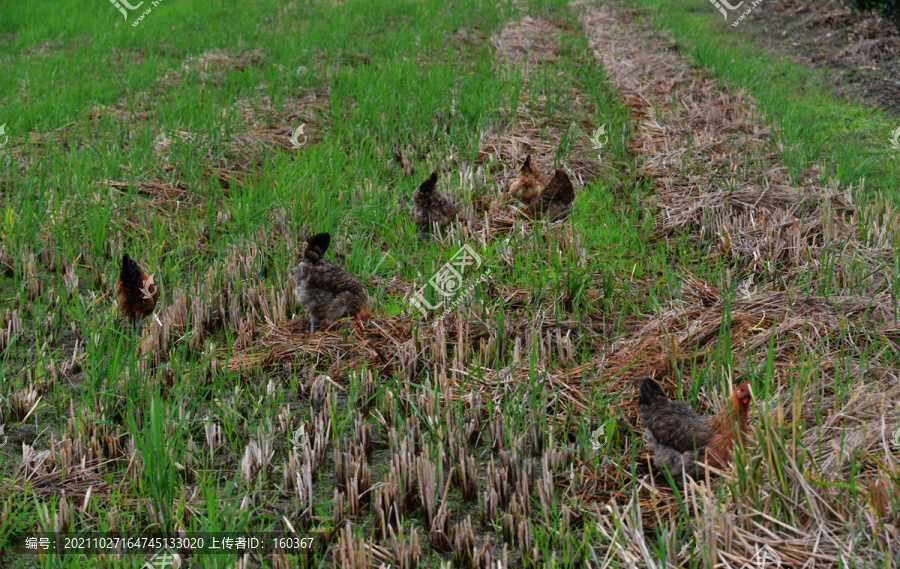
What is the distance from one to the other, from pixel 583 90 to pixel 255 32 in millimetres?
5950

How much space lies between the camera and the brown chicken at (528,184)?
5402 mm

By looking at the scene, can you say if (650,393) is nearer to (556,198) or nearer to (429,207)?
(429,207)

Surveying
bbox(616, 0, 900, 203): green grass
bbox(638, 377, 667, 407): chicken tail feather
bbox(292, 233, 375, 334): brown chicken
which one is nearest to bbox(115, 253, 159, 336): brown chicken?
bbox(292, 233, 375, 334): brown chicken

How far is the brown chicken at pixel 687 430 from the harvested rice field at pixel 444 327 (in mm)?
12

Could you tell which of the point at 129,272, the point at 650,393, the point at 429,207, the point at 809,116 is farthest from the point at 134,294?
the point at 809,116

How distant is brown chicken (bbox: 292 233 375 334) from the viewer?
12.2 feet

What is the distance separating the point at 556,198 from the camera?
204 inches

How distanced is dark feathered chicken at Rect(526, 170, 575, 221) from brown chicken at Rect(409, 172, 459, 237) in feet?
2.27

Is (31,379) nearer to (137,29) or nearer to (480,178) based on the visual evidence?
(480,178)

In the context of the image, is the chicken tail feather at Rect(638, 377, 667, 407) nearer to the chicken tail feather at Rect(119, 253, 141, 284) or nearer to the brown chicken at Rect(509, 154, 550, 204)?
the chicken tail feather at Rect(119, 253, 141, 284)

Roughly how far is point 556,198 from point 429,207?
3.25 feet

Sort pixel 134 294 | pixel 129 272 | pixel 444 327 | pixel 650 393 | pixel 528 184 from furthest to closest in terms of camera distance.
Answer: pixel 528 184
pixel 444 327
pixel 134 294
pixel 129 272
pixel 650 393

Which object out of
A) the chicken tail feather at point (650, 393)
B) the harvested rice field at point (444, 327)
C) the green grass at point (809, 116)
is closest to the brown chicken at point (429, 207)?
the harvested rice field at point (444, 327)

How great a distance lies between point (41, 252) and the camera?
14.6 feet
